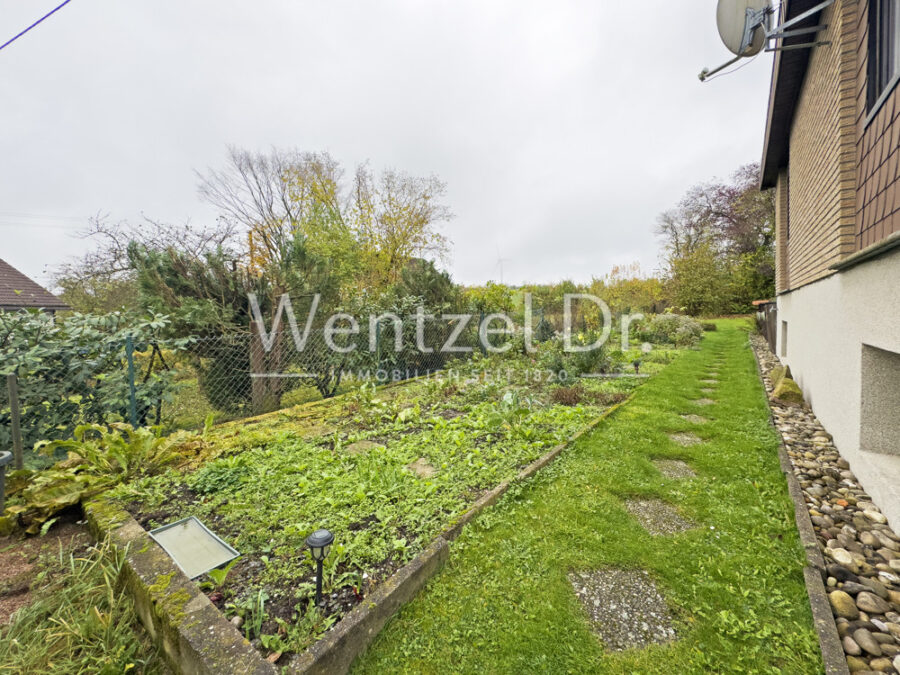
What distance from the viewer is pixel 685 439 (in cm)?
374

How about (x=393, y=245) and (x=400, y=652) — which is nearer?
(x=400, y=652)

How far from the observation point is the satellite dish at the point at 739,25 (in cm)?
319

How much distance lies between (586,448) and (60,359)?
4764 mm

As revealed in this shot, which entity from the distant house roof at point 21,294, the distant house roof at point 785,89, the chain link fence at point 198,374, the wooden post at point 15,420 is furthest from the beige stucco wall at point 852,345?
the distant house roof at point 21,294

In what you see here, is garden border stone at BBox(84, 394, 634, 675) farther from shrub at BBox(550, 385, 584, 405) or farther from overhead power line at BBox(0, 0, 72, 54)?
overhead power line at BBox(0, 0, 72, 54)

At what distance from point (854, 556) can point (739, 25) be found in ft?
14.4

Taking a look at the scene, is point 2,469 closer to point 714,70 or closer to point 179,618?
→ point 179,618

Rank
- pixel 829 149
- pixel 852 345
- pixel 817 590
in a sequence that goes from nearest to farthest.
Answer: pixel 817 590, pixel 852 345, pixel 829 149

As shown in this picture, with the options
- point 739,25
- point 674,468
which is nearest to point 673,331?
point 739,25

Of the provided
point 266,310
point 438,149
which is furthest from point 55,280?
point 438,149

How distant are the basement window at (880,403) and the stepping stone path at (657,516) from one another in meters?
1.58

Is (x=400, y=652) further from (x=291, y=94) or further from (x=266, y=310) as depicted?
(x=291, y=94)

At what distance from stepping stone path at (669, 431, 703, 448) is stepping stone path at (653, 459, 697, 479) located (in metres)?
0.47

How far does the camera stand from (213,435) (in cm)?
348
